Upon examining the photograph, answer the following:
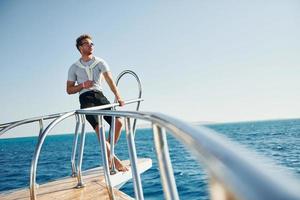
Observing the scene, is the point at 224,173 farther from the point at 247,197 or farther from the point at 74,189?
the point at 74,189

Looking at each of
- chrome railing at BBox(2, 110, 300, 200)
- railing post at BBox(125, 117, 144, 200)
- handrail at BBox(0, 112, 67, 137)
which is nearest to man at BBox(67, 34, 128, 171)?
handrail at BBox(0, 112, 67, 137)

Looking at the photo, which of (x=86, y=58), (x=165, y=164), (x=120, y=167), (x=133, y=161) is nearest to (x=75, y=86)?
(x=86, y=58)

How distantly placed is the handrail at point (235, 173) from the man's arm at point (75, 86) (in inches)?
126

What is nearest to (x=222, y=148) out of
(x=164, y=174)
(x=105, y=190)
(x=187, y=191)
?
(x=164, y=174)

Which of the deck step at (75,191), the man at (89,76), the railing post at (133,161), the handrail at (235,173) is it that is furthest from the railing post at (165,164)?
the man at (89,76)

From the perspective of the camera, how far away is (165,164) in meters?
1.09

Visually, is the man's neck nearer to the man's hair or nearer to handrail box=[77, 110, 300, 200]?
the man's hair

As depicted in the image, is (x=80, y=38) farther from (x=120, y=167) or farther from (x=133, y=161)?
(x=133, y=161)

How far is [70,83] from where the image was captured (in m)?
3.91

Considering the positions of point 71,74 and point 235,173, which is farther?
point 71,74

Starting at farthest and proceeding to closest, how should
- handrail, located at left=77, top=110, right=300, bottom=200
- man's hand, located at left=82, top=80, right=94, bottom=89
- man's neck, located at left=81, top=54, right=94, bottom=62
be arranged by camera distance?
man's neck, located at left=81, top=54, right=94, bottom=62 → man's hand, located at left=82, top=80, right=94, bottom=89 → handrail, located at left=77, top=110, right=300, bottom=200

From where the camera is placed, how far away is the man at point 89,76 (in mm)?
3840

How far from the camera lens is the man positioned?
12.6 ft

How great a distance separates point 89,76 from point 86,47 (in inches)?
13.4
